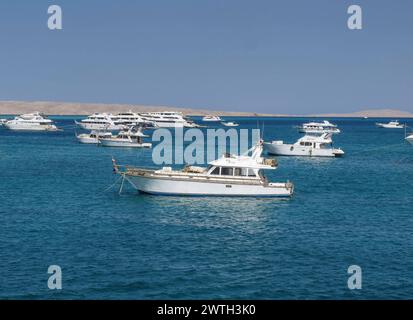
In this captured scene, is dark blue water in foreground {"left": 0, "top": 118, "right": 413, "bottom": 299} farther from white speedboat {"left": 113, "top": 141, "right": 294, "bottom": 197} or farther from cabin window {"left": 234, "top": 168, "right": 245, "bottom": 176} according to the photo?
cabin window {"left": 234, "top": 168, "right": 245, "bottom": 176}

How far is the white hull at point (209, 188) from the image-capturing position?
5509 centimetres

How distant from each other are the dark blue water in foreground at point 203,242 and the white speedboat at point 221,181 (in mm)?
1100

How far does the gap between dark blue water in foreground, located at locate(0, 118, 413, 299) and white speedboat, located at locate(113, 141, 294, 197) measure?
1100 mm

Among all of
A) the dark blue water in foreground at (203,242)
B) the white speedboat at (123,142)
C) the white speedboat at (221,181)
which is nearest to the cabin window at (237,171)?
the white speedboat at (221,181)

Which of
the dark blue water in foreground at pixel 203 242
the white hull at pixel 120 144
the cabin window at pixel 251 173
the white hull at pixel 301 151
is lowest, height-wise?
the dark blue water in foreground at pixel 203 242

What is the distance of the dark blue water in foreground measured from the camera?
99.0 feet

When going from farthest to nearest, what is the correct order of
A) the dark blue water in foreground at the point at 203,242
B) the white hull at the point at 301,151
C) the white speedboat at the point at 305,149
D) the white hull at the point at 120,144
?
the white hull at the point at 120,144
the white speedboat at the point at 305,149
the white hull at the point at 301,151
the dark blue water in foreground at the point at 203,242

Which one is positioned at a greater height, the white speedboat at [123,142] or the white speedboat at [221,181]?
the white speedboat at [123,142]

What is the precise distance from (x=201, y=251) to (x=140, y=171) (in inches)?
840

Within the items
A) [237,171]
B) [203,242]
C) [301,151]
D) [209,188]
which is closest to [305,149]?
[301,151]

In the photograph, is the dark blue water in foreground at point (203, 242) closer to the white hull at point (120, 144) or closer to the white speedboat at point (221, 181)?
the white speedboat at point (221, 181)

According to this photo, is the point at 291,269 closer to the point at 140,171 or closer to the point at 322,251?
the point at 322,251

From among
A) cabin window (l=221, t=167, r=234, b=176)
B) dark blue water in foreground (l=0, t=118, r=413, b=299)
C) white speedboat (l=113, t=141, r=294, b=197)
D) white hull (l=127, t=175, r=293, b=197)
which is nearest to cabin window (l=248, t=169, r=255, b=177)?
white speedboat (l=113, t=141, r=294, b=197)

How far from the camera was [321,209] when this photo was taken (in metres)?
52.1
